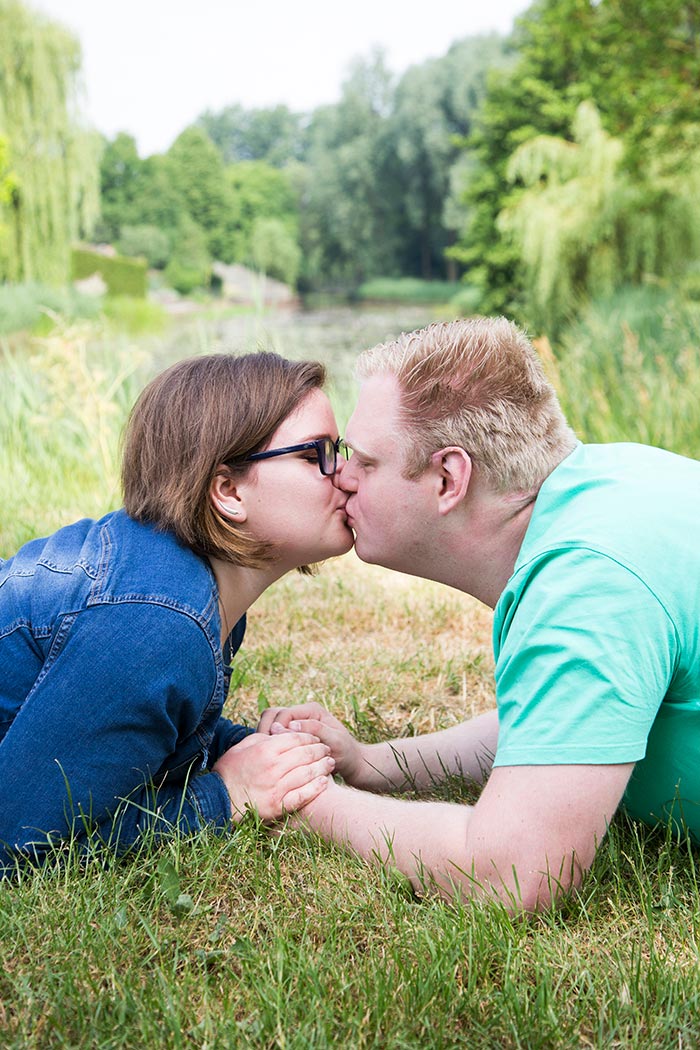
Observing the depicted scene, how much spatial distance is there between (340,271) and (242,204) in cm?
967

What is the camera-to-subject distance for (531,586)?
5.40 ft

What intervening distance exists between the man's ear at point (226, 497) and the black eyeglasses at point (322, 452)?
6 cm

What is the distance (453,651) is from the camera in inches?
137

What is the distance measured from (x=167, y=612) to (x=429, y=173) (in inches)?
2024

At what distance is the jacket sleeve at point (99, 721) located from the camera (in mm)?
1843

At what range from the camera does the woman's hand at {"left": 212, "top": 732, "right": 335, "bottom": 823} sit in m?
2.09

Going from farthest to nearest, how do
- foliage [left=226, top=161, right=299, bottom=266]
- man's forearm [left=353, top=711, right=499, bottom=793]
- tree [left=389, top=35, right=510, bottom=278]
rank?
foliage [left=226, top=161, right=299, bottom=266] < tree [left=389, top=35, right=510, bottom=278] < man's forearm [left=353, top=711, right=499, bottom=793]

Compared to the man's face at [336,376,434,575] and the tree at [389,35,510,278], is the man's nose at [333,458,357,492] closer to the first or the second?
the man's face at [336,376,434,575]

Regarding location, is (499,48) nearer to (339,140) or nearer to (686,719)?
(339,140)

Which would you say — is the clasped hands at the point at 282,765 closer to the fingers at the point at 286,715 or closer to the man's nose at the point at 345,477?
the fingers at the point at 286,715

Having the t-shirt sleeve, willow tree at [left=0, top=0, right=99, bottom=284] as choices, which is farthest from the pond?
willow tree at [left=0, top=0, right=99, bottom=284]

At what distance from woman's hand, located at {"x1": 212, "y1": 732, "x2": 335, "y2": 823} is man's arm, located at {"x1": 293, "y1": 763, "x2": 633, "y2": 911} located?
305 millimetres

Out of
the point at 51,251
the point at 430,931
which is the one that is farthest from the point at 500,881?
the point at 51,251

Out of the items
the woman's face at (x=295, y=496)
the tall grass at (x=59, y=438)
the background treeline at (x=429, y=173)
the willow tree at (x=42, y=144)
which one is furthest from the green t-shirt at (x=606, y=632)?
the willow tree at (x=42, y=144)
